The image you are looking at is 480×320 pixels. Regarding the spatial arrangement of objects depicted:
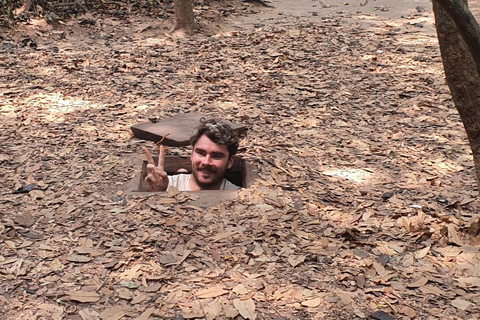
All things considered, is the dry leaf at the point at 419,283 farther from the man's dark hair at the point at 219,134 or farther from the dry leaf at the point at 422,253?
the man's dark hair at the point at 219,134

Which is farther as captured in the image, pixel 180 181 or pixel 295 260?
pixel 180 181

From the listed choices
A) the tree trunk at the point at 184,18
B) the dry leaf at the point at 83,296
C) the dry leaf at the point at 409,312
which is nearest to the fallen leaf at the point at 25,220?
the dry leaf at the point at 83,296

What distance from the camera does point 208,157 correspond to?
4961 millimetres

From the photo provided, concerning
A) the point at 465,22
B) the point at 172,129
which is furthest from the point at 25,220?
the point at 465,22

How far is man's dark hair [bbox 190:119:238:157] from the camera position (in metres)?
4.86

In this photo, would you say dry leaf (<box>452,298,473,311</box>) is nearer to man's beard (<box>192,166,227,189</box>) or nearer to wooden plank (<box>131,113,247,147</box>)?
man's beard (<box>192,166,227,189</box>)

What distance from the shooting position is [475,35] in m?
2.24

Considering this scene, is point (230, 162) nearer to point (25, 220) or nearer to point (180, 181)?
point (180, 181)

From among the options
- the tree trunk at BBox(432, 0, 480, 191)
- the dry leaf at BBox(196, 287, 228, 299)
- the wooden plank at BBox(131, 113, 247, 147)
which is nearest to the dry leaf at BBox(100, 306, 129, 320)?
the dry leaf at BBox(196, 287, 228, 299)

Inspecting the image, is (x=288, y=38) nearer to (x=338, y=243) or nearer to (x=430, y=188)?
(x=430, y=188)

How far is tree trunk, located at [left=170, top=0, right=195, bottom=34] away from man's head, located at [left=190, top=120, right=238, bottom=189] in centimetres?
461

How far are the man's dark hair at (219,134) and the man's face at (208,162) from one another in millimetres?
35

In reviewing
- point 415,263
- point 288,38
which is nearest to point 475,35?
point 415,263

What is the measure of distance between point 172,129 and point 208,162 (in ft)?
2.37
